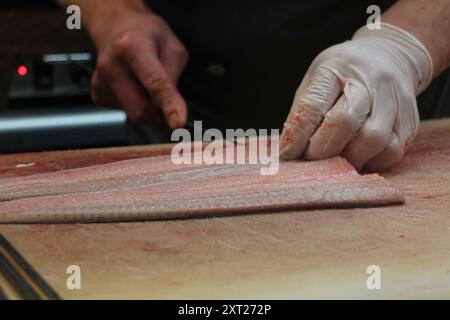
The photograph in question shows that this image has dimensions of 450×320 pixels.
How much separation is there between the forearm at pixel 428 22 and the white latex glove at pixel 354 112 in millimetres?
202

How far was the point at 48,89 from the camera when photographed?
3709 millimetres

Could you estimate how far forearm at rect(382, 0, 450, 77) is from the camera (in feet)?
6.70

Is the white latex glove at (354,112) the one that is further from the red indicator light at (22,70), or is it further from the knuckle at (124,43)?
the red indicator light at (22,70)

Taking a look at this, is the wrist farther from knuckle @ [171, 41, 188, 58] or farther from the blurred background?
the blurred background

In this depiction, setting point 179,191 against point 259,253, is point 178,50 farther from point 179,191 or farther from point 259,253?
point 259,253

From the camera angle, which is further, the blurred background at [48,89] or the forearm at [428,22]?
the blurred background at [48,89]

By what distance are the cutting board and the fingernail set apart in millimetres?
725

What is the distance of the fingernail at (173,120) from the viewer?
7.16ft

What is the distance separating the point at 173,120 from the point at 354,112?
2.06 feet

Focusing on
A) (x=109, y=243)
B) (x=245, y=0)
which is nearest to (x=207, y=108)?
(x=245, y=0)

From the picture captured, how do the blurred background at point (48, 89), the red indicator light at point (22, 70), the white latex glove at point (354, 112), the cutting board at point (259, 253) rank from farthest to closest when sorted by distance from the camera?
the red indicator light at point (22, 70) → the blurred background at point (48, 89) → the white latex glove at point (354, 112) → the cutting board at point (259, 253)

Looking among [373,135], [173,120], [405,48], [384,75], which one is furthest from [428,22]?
[173,120]

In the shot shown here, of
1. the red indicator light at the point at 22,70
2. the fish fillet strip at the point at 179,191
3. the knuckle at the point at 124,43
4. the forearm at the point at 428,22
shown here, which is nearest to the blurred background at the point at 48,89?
the red indicator light at the point at 22,70

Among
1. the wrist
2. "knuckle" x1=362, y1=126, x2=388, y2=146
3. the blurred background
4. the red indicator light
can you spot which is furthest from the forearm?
the red indicator light
